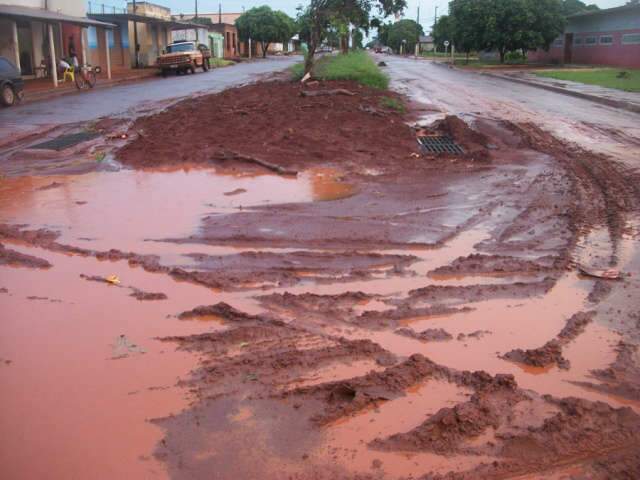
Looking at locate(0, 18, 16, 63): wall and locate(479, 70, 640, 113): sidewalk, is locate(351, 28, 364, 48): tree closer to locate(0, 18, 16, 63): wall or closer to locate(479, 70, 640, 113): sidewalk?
locate(479, 70, 640, 113): sidewalk

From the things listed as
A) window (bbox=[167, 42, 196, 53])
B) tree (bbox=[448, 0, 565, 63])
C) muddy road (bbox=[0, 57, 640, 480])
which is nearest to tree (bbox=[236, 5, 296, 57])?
tree (bbox=[448, 0, 565, 63])

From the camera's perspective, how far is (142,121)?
635 inches

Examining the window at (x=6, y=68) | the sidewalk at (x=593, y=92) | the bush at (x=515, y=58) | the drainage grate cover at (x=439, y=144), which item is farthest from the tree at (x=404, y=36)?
the drainage grate cover at (x=439, y=144)

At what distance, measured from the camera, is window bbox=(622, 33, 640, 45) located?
1521 inches

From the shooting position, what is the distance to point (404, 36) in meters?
116

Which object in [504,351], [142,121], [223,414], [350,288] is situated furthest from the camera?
[142,121]

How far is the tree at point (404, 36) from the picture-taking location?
378ft

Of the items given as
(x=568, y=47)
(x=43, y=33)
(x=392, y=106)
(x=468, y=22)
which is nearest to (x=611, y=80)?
(x=392, y=106)

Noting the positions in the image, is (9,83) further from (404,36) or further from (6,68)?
(404,36)

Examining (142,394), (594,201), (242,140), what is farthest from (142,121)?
(142,394)

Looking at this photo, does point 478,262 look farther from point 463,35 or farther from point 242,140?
point 463,35

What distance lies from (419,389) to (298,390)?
746 millimetres

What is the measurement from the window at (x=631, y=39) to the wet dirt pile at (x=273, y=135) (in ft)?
90.8

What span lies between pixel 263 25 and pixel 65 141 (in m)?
69.5
